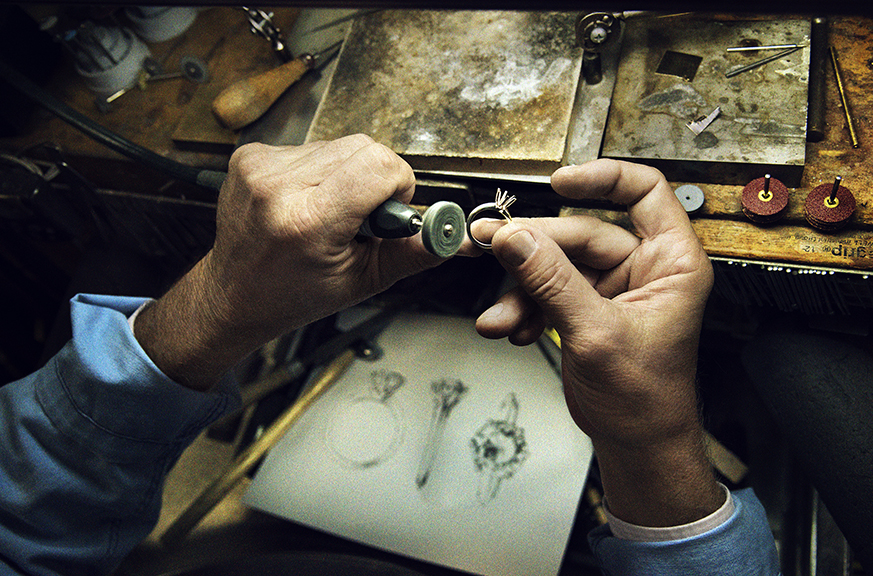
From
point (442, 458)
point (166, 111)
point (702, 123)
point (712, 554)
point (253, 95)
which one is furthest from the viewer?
point (166, 111)

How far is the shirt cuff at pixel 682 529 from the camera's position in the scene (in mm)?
904

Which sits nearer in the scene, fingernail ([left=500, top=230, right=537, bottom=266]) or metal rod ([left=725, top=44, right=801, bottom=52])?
fingernail ([left=500, top=230, right=537, bottom=266])

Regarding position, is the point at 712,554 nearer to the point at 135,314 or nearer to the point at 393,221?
the point at 393,221

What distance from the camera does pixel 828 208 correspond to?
1017 mm

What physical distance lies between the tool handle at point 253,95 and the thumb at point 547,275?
783mm

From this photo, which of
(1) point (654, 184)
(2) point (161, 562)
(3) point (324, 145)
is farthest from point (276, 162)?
(2) point (161, 562)

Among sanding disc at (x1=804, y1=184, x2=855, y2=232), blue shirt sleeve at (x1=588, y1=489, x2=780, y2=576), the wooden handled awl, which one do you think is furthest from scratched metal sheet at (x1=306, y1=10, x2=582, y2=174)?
blue shirt sleeve at (x1=588, y1=489, x2=780, y2=576)

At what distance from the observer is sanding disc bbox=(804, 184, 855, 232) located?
1.01 metres

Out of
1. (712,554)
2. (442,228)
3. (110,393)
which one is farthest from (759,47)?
(110,393)

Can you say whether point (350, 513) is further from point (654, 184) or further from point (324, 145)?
point (654, 184)

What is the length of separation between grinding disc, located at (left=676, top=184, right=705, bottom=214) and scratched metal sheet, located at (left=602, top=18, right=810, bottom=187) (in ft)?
0.11

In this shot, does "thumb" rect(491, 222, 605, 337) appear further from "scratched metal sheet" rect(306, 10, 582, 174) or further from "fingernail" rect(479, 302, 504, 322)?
"scratched metal sheet" rect(306, 10, 582, 174)

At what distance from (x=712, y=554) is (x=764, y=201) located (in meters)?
0.61

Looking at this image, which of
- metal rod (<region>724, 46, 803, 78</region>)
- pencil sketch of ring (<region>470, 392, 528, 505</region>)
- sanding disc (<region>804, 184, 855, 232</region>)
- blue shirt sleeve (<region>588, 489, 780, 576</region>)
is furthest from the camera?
pencil sketch of ring (<region>470, 392, 528, 505</region>)
